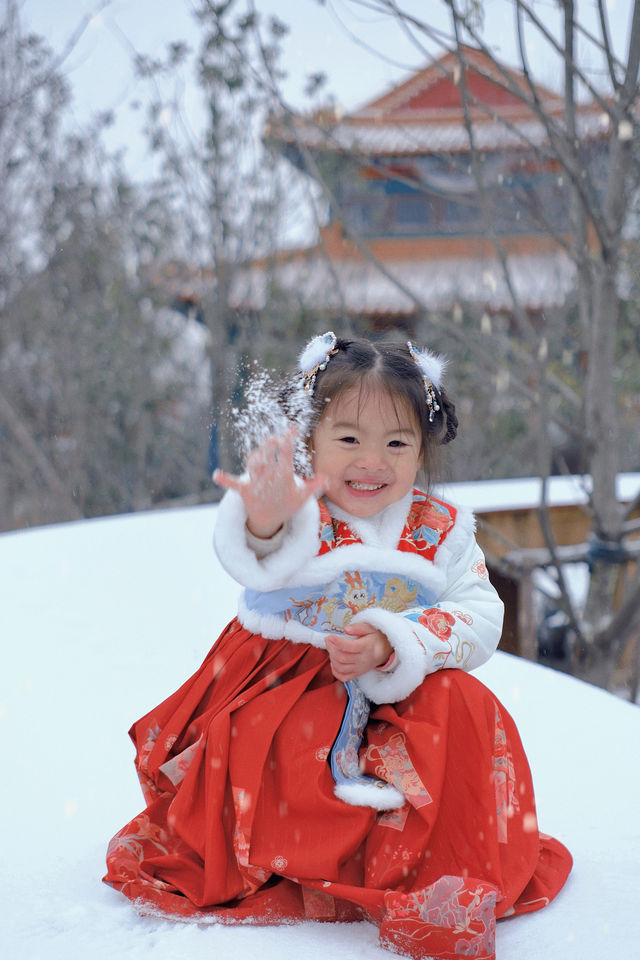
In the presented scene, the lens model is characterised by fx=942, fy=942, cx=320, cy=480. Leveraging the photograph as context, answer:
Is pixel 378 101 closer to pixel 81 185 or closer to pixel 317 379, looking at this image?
pixel 81 185

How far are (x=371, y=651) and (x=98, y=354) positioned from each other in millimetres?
4870

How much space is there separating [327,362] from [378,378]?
0.27 feet

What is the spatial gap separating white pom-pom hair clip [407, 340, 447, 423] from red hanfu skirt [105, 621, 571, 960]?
0.36 meters

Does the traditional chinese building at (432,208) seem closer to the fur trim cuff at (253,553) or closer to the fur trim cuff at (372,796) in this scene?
the fur trim cuff at (253,553)

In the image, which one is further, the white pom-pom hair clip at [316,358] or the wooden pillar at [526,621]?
the wooden pillar at [526,621]

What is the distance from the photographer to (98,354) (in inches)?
225

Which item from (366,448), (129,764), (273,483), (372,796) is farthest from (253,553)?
(129,764)

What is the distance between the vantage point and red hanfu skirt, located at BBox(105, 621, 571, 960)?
1109 millimetres

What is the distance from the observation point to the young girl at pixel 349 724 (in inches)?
43.9

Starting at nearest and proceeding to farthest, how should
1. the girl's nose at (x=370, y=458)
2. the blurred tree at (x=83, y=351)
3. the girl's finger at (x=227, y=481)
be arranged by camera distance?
the girl's finger at (x=227, y=481) → the girl's nose at (x=370, y=458) → the blurred tree at (x=83, y=351)

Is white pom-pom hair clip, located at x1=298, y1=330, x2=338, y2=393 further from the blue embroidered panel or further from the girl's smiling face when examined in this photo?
the blue embroidered panel

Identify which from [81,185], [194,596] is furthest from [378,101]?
[194,596]

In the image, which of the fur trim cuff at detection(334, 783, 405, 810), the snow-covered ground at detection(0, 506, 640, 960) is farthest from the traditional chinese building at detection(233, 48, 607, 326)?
the fur trim cuff at detection(334, 783, 405, 810)

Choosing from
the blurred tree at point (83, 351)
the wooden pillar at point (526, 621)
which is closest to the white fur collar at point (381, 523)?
the wooden pillar at point (526, 621)
